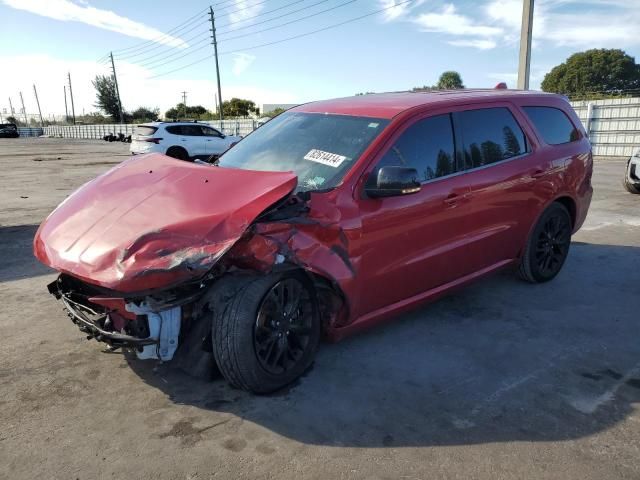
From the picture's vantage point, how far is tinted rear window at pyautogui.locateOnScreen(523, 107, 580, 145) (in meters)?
4.61

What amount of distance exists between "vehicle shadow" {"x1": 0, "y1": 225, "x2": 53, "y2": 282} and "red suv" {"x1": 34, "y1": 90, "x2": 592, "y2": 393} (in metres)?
2.44

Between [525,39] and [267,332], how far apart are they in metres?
16.1

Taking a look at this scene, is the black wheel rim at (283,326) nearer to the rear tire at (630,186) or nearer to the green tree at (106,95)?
the rear tire at (630,186)

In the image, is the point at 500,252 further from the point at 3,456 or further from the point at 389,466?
the point at 3,456

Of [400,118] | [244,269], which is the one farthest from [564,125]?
[244,269]

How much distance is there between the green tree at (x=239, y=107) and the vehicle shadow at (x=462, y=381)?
68615 mm

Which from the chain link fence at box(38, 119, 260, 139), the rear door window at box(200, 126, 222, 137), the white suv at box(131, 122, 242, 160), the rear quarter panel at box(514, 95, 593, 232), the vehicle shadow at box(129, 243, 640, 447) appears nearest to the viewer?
the vehicle shadow at box(129, 243, 640, 447)

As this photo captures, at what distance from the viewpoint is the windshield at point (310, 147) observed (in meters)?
3.26

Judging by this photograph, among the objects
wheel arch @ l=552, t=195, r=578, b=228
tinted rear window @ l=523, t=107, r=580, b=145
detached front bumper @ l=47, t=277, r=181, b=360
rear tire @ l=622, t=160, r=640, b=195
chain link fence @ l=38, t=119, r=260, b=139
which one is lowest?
rear tire @ l=622, t=160, r=640, b=195

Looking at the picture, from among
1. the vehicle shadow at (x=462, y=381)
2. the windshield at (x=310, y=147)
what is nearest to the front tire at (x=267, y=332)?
the vehicle shadow at (x=462, y=381)

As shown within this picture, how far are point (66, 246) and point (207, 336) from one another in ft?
3.19

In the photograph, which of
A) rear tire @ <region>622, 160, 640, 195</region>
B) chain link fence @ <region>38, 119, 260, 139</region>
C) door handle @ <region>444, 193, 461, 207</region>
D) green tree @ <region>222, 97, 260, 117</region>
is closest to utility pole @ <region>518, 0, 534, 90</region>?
rear tire @ <region>622, 160, 640, 195</region>

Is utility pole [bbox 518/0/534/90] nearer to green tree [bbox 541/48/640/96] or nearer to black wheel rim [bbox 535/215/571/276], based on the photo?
black wheel rim [bbox 535/215/571/276]

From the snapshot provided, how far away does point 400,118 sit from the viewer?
345 cm
